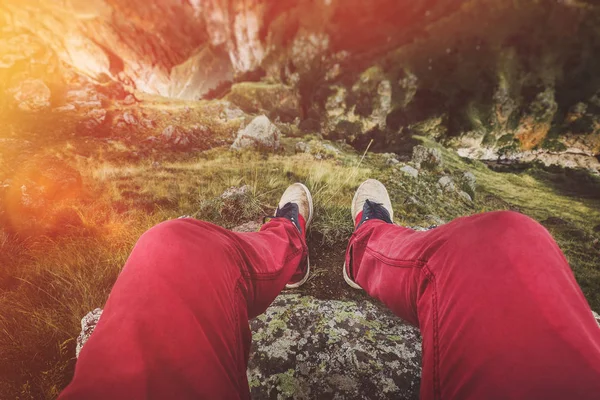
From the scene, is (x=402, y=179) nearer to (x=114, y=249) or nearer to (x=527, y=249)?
(x=527, y=249)

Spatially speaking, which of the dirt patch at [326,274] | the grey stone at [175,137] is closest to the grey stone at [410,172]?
the dirt patch at [326,274]

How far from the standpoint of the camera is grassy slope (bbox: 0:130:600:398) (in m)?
1.28

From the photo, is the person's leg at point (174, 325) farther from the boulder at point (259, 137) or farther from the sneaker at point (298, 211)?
the boulder at point (259, 137)

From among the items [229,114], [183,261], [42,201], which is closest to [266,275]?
[183,261]

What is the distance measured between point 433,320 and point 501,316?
0.22 metres

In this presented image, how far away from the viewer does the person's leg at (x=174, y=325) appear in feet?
1.93

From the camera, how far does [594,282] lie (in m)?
3.80

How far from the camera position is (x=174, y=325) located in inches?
27.2

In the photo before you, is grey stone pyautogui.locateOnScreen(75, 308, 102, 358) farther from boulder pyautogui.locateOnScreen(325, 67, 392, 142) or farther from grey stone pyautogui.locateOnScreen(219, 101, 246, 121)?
boulder pyautogui.locateOnScreen(325, 67, 392, 142)

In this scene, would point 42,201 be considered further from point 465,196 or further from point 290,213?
point 465,196

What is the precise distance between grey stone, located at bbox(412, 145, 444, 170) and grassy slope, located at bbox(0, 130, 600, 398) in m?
1.07

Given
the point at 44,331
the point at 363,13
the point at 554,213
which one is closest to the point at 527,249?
the point at 44,331

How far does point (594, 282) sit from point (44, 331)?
22.7 feet

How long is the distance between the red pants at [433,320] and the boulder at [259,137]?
22.6 feet
